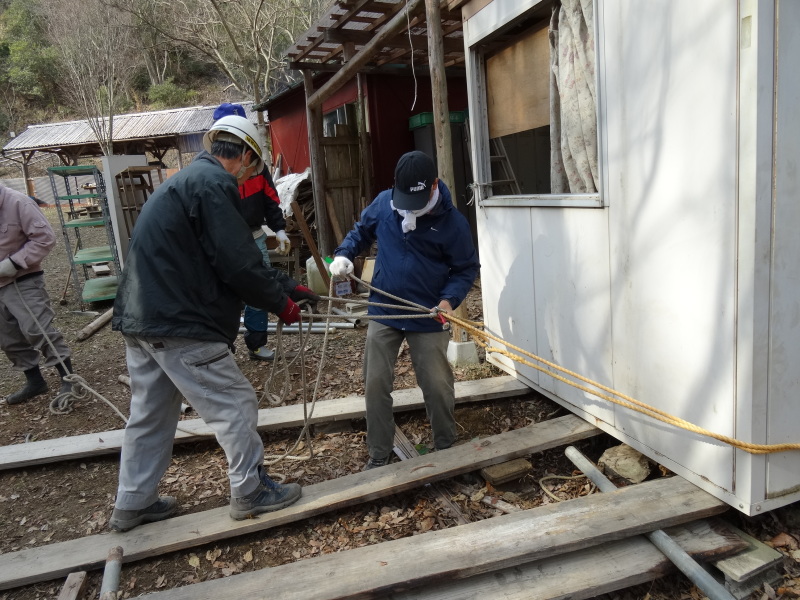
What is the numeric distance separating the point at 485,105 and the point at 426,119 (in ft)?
16.8

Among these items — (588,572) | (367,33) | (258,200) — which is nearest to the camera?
(588,572)

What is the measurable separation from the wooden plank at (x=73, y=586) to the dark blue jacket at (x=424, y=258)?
1975 millimetres

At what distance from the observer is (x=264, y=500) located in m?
2.95

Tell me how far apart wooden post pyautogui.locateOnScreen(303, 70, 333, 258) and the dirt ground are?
420cm

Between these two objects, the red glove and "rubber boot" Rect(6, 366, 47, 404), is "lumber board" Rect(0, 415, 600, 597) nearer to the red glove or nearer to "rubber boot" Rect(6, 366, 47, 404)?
the red glove

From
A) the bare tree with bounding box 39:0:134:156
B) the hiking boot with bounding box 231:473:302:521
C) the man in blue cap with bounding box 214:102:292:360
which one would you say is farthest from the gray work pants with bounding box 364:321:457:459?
the bare tree with bounding box 39:0:134:156

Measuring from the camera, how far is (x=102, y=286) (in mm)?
8602

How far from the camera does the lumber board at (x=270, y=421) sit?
3.73m

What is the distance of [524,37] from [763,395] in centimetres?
272

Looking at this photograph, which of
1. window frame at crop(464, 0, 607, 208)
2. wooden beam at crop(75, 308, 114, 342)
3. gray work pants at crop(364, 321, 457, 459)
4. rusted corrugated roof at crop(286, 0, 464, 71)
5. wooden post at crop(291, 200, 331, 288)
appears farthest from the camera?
wooden post at crop(291, 200, 331, 288)

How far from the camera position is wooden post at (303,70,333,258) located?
28.7ft

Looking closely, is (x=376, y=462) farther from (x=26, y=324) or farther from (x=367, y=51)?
(x=367, y=51)

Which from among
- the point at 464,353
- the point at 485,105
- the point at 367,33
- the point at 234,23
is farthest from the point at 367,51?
the point at 234,23

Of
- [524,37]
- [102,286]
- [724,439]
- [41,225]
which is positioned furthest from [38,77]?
[724,439]
